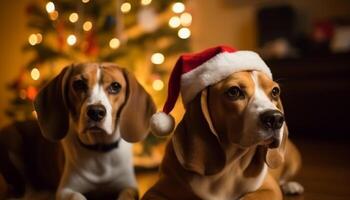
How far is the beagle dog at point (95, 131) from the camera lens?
1649 mm

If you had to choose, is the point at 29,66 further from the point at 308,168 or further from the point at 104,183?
the point at 308,168

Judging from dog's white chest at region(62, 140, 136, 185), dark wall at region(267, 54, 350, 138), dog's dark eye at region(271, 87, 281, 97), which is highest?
dog's dark eye at region(271, 87, 281, 97)

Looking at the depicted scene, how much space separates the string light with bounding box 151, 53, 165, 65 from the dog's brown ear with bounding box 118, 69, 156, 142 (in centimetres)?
109

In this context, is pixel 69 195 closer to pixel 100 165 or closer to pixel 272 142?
pixel 100 165

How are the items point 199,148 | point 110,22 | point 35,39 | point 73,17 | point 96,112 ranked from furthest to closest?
point 35,39, point 73,17, point 110,22, point 96,112, point 199,148

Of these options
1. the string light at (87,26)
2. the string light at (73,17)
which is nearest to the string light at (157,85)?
the string light at (87,26)

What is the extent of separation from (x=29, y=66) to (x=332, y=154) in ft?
6.58

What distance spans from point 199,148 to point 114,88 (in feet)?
1.57

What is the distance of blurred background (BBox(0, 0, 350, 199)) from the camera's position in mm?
2742

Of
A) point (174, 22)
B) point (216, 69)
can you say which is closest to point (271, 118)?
point (216, 69)

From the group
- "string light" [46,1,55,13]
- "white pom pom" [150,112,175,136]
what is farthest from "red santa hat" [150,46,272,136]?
"string light" [46,1,55,13]

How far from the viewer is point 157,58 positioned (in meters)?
2.84

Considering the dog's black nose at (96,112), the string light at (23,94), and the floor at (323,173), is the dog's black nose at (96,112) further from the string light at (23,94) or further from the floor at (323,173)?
the string light at (23,94)

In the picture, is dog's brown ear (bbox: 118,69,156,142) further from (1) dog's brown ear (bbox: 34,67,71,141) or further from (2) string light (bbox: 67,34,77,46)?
(2) string light (bbox: 67,34,77,46)
